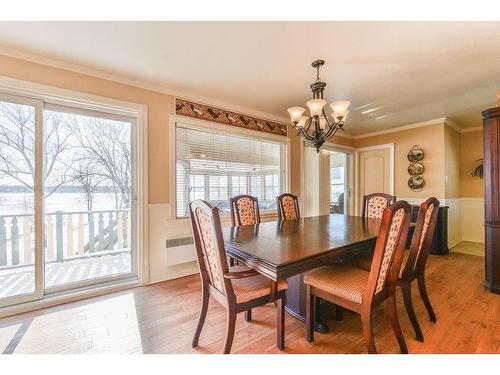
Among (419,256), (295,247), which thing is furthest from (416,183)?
(295,247)

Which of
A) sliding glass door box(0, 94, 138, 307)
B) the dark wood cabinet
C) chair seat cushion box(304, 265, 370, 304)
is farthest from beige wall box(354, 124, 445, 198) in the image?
sliding glass door box(0, 94, 138, 307)

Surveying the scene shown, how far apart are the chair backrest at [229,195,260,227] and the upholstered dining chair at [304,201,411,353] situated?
1.17m

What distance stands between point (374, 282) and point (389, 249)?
0.22 metres

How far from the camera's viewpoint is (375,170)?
15.9ft

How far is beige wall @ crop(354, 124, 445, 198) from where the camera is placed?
3918 millimetres

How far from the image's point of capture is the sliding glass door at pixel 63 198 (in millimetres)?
2096

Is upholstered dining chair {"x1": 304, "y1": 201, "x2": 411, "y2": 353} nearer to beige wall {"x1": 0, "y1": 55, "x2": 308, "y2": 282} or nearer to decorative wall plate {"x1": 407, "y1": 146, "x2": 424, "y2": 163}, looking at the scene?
beige wall {"x1": 0, "y1": 55, "x2": 308, "y2": 282}

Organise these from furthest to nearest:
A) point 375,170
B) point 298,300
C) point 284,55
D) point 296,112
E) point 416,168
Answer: point 375,170 → point 416,168 → point 296,112 → point 284,55 → point 298,300

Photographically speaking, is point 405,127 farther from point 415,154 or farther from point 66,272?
point 66,272

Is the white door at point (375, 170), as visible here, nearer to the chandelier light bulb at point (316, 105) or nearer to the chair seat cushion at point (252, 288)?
the chandelier light bulb at point (316, 105)

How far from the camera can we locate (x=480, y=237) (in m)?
4.43
